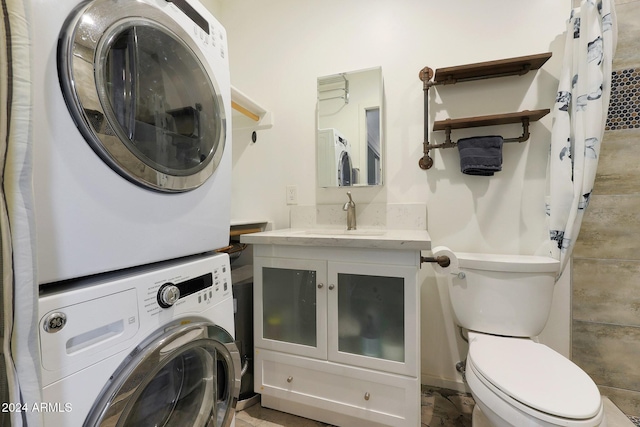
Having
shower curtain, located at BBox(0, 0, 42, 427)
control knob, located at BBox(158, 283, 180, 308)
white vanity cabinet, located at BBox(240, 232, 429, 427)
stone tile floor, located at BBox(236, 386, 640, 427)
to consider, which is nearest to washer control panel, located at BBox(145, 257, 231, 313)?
control knob, located at BBox(158, 283, 180, 308)

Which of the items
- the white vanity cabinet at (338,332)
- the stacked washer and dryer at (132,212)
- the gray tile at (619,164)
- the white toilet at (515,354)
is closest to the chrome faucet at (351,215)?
the white vanity cabinet at (338,332)

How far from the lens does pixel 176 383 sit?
2.62 feet

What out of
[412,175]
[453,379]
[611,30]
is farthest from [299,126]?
[453,379]

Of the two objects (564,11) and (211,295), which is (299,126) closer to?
(211,295)

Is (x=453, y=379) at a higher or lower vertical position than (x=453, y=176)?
lower

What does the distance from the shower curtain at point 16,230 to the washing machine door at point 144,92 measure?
11 centimetres

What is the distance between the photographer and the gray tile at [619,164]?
127 cm

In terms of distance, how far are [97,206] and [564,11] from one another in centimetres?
211

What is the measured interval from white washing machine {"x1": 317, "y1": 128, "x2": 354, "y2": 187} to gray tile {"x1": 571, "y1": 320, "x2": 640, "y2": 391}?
4.70 feet

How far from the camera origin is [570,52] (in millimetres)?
1240

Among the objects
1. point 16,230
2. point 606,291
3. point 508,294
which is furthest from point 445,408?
point 16,230

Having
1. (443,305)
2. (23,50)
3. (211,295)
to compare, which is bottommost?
(443,305)

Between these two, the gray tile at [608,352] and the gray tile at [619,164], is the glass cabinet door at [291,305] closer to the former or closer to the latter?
the gray tile at [608,352]

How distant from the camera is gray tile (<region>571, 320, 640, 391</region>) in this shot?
127cm
